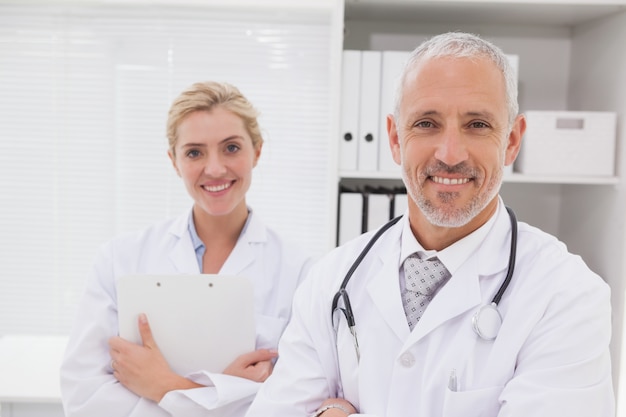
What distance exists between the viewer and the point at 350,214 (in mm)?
1966

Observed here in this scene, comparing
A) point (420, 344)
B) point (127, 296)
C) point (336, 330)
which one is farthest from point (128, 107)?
point (420, 344)

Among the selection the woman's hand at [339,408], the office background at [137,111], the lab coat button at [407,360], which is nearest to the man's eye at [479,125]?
the lab coat button at [407,360]

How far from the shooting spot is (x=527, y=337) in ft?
3.31

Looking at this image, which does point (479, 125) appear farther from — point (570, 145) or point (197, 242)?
point (570, 145)

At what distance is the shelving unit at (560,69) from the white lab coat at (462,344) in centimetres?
80

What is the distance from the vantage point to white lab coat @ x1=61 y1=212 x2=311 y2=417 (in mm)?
1428

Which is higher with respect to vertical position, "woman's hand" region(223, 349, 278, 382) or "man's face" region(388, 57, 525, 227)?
"man's face" region(388, 57, 525, 227)

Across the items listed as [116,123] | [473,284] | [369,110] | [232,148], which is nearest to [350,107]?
[369,110]

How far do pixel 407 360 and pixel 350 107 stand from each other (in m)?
1.04

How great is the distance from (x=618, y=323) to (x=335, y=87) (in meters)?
1.15

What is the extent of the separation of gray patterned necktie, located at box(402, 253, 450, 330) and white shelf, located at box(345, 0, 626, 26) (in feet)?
3.42

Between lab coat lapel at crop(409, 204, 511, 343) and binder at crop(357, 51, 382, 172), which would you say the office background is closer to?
binder at crop(357, 51, 382, 172)

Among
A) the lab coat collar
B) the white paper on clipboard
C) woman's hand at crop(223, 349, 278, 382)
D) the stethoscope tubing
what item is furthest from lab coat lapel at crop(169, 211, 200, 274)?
the stethoscope tubing

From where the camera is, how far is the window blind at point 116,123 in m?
2.51
